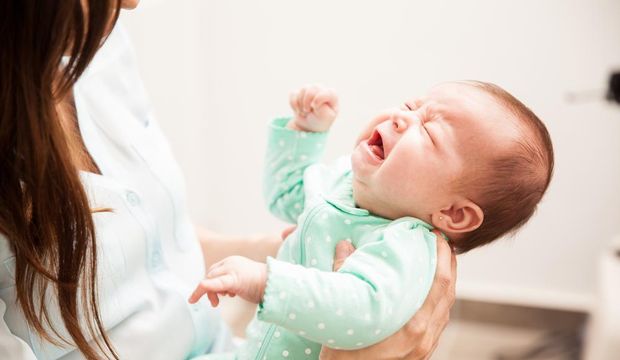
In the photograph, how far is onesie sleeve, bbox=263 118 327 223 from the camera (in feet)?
3.06

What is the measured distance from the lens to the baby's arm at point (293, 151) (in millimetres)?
912

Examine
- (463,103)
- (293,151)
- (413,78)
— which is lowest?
→ (413,78)

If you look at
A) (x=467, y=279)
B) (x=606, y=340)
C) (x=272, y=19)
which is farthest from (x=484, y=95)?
(x=467, y=279)

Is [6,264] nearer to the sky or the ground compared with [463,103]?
nearer to the ground

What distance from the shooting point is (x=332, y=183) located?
892mm

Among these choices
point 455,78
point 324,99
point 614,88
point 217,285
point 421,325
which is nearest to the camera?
point 217,285

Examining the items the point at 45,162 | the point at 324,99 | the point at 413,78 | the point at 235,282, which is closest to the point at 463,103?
the point at 324,99

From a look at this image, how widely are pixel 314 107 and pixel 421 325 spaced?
327 mm

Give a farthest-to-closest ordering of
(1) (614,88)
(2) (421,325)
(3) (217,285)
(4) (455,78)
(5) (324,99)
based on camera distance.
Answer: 1. (4) (455,78)
2. (1) (614,88)
3. (5) (324,99)
4. (2) (421,325)
5. (3) (217,285)

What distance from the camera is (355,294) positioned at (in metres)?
0.65

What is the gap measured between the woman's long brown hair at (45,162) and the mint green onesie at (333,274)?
0.19 meters

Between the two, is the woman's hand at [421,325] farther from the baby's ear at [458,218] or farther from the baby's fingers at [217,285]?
the baby's fingers at [217,285]

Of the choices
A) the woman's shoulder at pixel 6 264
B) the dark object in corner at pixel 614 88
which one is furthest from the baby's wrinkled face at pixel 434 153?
the dark object in corner at pixel 614 88

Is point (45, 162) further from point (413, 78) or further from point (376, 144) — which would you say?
point (413, 78)
